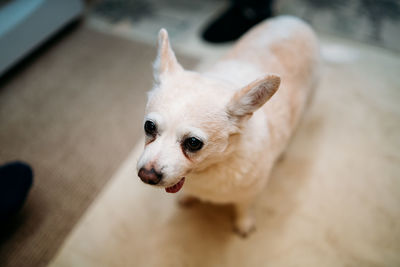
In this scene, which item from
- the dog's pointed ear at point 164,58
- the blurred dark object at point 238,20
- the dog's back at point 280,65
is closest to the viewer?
the dog's pointed ear at point 164,58

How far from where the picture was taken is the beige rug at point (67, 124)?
4.95 feet

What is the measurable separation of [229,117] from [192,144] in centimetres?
18

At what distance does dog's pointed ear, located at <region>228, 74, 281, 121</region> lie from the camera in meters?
0.84

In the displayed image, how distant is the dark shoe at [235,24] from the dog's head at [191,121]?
1667 millimetres

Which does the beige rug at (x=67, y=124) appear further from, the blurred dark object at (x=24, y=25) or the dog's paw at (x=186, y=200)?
the dog's paw at (x=186, y=200)

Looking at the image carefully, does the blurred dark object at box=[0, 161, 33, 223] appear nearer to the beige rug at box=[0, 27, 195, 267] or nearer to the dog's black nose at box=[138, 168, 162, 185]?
the beige rug at box=[0, 27, 195, 267]

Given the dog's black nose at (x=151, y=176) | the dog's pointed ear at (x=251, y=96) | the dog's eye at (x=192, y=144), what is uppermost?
the dog's pointed ear at (x=251, y=96)

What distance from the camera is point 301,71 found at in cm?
139

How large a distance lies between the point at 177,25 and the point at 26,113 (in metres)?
1.67

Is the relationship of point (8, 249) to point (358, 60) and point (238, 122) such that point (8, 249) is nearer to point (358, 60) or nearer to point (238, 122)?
point (238, 122)

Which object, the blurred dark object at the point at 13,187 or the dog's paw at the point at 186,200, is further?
the dog's paw at the point at 186,200

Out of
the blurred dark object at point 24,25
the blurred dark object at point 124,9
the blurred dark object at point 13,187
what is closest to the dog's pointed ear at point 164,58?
the blurred dark object at point 13,187

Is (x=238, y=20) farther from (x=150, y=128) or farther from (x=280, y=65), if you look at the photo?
(x=150, y=128)

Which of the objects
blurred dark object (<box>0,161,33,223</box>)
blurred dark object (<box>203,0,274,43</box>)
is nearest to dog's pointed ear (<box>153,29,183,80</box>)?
blurred dark object (<box>0,161,33,223</box>)
